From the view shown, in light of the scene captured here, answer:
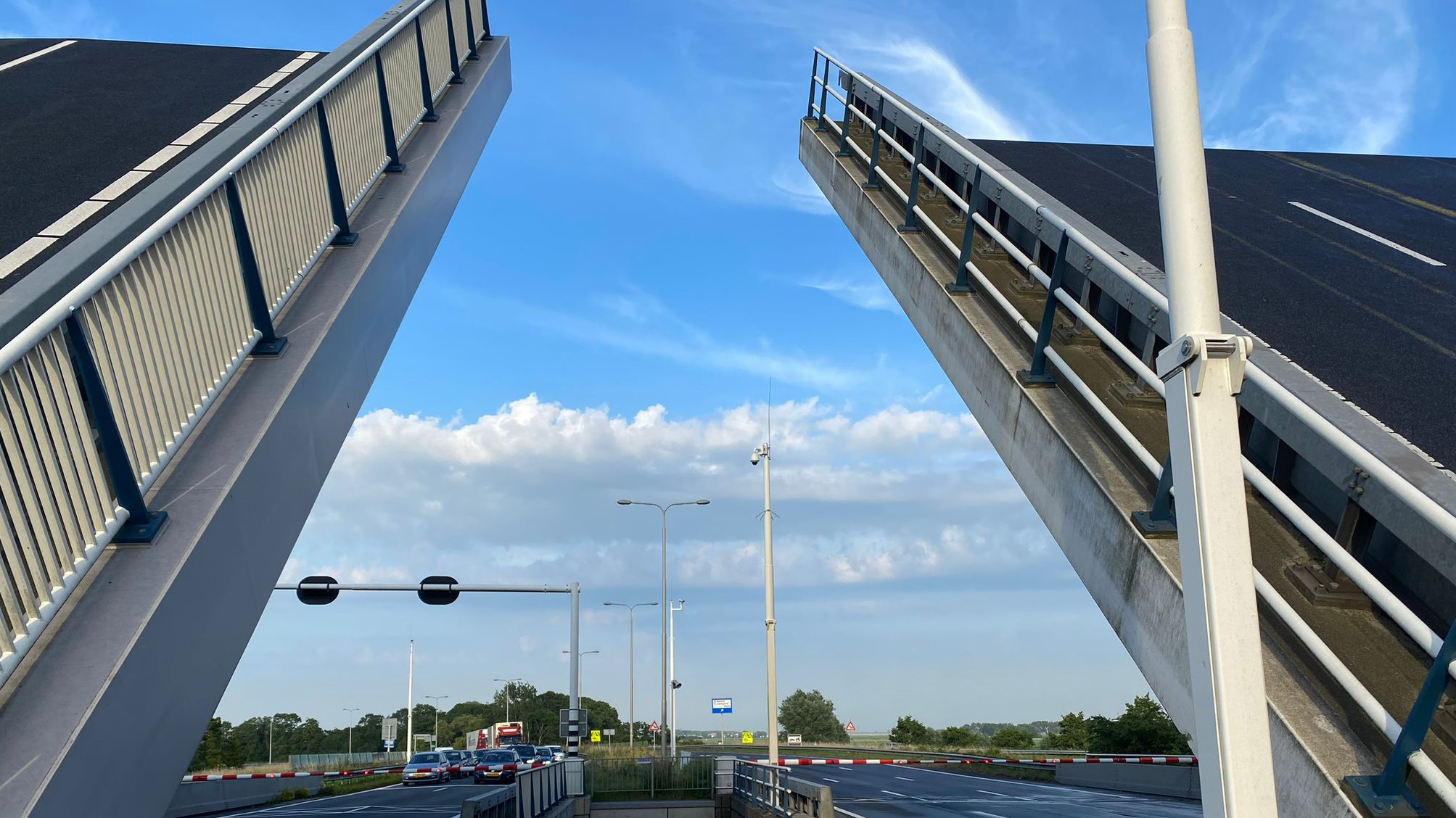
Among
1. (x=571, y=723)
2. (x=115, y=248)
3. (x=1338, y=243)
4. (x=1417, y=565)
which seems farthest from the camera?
(x=571, y=723)

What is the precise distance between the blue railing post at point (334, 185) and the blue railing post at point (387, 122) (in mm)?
1630

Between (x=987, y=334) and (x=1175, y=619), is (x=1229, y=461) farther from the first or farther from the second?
(x=987, y=334)

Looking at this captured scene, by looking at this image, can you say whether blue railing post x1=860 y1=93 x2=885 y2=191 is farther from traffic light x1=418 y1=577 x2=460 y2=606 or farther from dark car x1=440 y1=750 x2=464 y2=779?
dark car x1=440 y1=750 x2=464 y2=779

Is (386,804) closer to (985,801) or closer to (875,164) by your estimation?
(985,801)

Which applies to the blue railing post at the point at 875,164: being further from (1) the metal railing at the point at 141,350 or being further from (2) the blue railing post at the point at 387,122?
(1) the metal railing at the point at 141,350

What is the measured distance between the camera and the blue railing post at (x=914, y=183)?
12.2m

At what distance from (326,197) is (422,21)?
16.7ft

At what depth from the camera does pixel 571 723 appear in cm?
2858

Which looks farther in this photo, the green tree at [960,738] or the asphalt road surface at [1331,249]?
the green tree at [960,738]

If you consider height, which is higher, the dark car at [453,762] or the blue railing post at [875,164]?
the blue railing post at [875,164]

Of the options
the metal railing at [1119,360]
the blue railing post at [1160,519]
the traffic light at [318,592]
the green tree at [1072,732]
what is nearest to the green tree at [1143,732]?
the green tree at [1072,732]

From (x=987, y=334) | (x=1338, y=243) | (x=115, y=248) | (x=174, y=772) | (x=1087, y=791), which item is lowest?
(x=1087, y=791)

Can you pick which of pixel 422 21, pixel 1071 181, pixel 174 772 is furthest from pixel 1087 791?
pixel 174 772

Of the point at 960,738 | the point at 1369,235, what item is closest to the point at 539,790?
the point at 1369,235
